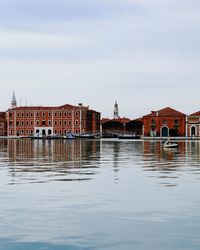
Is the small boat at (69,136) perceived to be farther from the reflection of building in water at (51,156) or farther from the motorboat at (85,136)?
the reflection of building in water at (51,156)

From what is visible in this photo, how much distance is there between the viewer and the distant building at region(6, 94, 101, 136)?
152 meters

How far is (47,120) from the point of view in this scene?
502 feet

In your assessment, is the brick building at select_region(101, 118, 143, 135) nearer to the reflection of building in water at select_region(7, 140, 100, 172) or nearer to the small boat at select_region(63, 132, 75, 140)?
the small boat at select_region(63, 132, 75, 140)

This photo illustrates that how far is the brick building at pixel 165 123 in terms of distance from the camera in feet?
457

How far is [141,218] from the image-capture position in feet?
50.9

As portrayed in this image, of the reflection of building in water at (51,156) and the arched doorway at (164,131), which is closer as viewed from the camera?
the reflection of building in water at (51,156)

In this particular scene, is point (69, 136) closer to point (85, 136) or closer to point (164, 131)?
point (85, 136)

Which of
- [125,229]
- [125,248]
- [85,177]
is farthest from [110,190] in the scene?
[125,248]

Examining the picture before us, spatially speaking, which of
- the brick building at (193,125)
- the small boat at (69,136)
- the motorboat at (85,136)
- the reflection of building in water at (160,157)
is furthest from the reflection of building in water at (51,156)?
the motorboat at (85,136)

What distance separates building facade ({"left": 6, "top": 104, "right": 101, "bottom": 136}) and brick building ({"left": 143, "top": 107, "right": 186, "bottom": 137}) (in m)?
20.7

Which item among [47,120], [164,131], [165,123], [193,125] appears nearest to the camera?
[193,125]

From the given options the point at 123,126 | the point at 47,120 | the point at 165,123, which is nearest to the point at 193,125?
the point at 165,123

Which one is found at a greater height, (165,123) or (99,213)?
(165,123)

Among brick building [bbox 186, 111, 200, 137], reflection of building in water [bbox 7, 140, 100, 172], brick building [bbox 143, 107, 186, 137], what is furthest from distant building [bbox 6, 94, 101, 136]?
reflection of building in water [bbox 7, 140, 100, 172]
